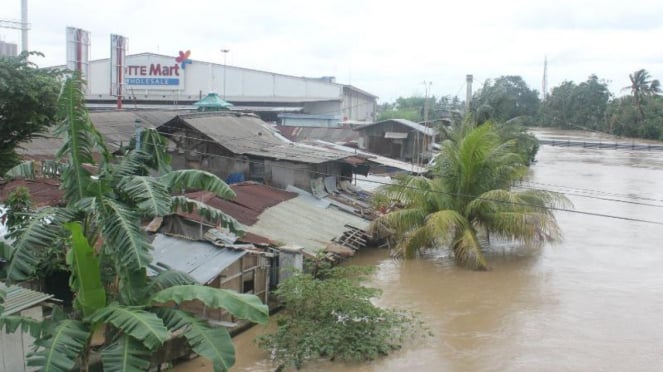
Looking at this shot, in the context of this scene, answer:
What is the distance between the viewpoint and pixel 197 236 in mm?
11703

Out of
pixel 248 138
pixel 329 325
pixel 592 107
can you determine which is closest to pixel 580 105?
pixel 592 107

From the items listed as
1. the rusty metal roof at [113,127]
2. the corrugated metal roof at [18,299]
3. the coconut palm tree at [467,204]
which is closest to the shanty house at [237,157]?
the rusty metal roof at [113,127]

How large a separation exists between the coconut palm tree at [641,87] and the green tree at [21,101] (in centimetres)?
5481

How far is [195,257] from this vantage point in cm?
1027

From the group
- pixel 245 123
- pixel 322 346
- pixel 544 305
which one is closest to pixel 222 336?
pixel 322 346

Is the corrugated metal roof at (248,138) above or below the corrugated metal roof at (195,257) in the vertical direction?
above

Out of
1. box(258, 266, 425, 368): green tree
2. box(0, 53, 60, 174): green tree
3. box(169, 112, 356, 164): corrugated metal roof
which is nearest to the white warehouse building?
box(169, 112, 356, 164): corrugated metal roof

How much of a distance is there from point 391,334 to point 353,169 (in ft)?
31.7

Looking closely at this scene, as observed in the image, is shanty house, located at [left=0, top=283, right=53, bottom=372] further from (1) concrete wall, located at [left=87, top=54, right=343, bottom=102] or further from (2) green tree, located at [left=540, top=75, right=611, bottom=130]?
(2) green tree, located at [left=540, top=75, right=611, bottom=130]

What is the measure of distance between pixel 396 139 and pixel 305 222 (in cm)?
1723

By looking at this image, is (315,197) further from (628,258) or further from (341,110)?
(341,110)

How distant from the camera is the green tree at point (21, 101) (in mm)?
11164

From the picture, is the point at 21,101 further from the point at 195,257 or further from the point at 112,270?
the point at 112,270

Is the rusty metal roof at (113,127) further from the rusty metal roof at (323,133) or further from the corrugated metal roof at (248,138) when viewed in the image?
the rusty metal roof at (323,133)
